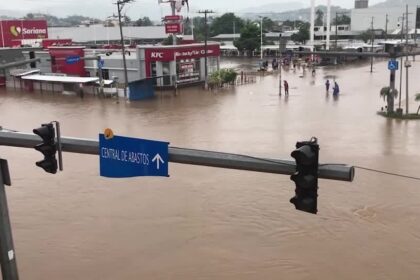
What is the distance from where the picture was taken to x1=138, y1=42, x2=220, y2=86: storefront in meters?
44.8

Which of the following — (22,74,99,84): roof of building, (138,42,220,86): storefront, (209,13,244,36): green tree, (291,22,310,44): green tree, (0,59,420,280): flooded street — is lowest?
(0,59,420,280): flooded street

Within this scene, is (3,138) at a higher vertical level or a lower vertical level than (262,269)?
higher

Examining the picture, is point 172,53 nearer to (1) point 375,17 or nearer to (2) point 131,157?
(2) point 131,157

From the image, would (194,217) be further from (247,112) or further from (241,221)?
(247,112)

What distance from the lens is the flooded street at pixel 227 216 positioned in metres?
11.6

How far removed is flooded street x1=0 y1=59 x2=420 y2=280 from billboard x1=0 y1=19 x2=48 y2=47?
48518 millimetres

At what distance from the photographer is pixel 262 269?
37.2ft

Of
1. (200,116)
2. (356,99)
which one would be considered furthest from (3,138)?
(356,99)

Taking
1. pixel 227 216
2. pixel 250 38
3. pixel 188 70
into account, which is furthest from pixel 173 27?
pixel 250 38

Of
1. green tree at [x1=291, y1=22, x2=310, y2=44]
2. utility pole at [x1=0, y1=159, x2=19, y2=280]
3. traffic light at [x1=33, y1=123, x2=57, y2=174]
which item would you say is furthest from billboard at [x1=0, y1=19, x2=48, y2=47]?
traffic light at [x1=33, y1=123, x2=57, y2=174]

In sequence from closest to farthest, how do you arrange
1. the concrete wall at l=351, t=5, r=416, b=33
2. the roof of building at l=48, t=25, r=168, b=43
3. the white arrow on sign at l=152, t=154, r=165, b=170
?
the white arrow on sign at l=152, t=154, r=165, b=170
the roof of building at l=48, t=25, r=168, b=43
the concrete wall at l=351, t=5, r=416, b=33

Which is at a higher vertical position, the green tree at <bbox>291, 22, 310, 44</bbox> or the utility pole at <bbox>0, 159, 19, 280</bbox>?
the green tree at <bbox>291, 22, 310, 44</bbox>

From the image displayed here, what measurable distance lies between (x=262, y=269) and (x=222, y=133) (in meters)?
14.6

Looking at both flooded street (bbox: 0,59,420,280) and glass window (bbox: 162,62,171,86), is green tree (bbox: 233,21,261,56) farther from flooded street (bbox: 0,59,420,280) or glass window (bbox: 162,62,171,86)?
flooded street (bbox: 0,59,420,280)
